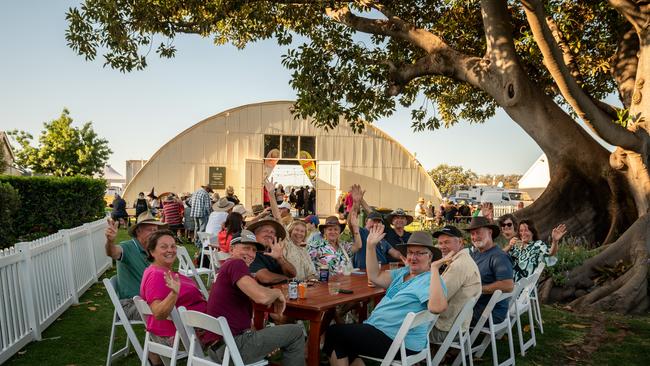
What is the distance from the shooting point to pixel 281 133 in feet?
91.6

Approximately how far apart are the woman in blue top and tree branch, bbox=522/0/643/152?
526 centimetres

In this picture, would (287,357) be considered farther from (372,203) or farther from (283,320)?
(372,203)

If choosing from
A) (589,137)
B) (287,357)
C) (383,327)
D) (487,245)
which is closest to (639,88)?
(589,137)

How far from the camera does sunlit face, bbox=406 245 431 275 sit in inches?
165

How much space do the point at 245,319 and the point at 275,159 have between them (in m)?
23.4

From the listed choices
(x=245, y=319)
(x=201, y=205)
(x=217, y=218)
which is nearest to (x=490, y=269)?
(x=245, y=319)

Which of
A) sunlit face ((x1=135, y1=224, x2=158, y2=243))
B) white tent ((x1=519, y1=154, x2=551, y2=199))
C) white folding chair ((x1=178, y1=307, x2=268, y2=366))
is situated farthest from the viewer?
white tent ((x1=519, y1=154, x2=551, y2=199))

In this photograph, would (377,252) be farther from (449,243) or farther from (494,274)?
(449,243)

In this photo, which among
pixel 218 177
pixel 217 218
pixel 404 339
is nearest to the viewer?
pixel 404 339

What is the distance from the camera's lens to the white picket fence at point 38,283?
5.00 m

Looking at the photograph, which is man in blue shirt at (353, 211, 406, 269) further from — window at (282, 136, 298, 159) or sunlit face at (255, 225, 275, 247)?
window at (282, 136, 298, 159)

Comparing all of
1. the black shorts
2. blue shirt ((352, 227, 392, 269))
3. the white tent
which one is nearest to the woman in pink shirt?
the black shorts

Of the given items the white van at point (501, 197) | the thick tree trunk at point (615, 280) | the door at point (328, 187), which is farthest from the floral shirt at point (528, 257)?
the white van at point (501, 197)

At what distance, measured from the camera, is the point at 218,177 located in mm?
26953
